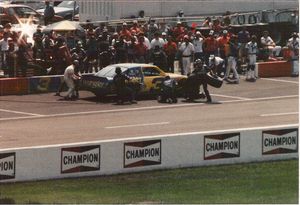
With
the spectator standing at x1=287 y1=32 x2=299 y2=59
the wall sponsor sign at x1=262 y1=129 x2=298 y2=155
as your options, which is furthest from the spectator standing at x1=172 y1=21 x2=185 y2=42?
the wall sponsor sign at x1=262 y1=129 x2=298 y2=155

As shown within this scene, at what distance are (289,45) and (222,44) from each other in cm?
313

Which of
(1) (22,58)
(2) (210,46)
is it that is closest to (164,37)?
(2) (210,46)

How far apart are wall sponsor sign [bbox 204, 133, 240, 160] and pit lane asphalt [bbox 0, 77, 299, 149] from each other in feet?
12.1

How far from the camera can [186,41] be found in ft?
104

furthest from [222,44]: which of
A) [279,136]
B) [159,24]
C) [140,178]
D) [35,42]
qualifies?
[140,178]

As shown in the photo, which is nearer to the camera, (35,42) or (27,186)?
(27,186)

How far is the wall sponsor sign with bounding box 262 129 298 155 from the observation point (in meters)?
19.9

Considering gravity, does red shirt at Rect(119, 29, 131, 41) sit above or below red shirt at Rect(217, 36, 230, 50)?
above

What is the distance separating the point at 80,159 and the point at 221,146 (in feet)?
10.6

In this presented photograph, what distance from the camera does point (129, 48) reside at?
1236 inches

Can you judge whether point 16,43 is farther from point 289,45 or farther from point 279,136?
point 279,136

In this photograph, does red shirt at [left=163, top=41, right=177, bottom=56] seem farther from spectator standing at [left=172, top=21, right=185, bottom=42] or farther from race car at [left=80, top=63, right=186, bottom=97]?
race car at [left=80, top=63, right=186, bottom=97]

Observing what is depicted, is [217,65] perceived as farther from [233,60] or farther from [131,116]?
[131,116]

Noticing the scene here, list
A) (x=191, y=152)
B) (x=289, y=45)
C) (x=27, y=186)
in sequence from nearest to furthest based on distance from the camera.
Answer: (x=27, y=186) < (x=191, y=152) < (x=289, y=45)
